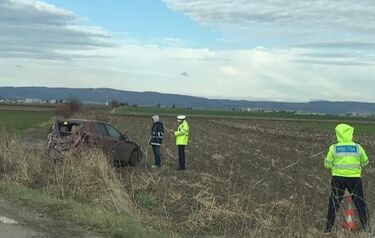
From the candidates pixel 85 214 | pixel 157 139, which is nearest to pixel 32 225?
pixel 85 214

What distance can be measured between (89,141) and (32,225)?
6.99m

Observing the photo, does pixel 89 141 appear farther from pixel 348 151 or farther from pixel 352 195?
pixel 352 195

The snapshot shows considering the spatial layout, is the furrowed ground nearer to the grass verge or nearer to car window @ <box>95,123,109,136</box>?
the grass verge

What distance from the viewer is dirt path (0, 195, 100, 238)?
8.88 m

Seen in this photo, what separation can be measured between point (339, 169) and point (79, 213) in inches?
185

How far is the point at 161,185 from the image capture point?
14516 mm

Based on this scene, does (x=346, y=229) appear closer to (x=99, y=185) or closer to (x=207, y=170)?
(x=99, y=185)

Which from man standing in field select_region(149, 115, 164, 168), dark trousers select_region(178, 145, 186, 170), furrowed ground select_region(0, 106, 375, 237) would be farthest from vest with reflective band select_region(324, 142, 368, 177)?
man standing in field select_region(149, 115, 164, 168)

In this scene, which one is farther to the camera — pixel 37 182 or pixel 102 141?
pixel 102 141

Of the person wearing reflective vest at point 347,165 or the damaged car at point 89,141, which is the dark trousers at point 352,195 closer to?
the person wearing reflective vest at point 347,165

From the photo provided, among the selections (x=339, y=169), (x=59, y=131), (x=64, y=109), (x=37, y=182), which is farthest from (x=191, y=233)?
(x=64, y=109)

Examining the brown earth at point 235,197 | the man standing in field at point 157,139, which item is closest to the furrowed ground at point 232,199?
the brown earth at point 235,197

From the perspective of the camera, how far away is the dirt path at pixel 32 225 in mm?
8875

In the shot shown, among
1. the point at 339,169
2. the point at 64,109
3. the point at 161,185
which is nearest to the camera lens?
the point at 339,169
